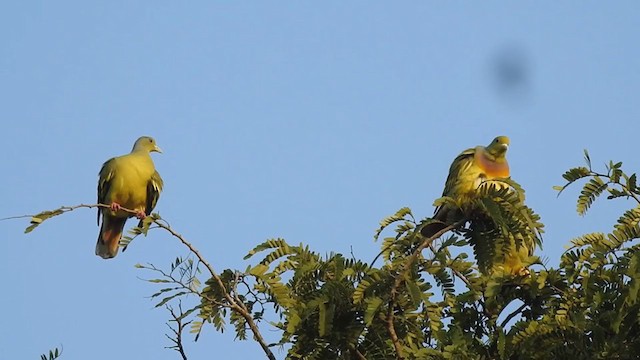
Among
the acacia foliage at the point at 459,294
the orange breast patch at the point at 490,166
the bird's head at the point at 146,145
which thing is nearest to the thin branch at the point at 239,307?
the acacia foliage at the point at 459,294

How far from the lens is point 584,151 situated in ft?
15.6

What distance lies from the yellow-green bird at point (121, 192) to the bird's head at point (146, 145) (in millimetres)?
518

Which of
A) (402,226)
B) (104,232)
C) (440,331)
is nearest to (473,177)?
(402,226)

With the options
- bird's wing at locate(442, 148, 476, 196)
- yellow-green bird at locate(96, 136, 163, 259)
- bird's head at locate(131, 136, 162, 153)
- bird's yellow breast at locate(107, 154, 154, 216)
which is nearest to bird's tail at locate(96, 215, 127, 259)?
yellow-green bird at locate(96, 136, 163, 259)

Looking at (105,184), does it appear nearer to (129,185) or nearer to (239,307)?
(129,185)

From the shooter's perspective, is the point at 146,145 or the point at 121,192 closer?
the point at 121,192

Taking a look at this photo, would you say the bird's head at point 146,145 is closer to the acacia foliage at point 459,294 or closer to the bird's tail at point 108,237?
the bird's tail at point 108,237

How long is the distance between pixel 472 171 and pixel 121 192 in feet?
11.1

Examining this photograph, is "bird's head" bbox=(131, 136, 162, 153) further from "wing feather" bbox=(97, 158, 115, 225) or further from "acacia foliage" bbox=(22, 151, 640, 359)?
"acacia foliage" bbox=(22, 151, 640, 359)

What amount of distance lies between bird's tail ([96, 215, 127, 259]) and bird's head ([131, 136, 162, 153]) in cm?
89

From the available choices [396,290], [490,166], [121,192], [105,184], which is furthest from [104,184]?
[396,290]

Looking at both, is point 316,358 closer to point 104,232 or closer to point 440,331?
point 440,331

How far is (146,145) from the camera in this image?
9.48m

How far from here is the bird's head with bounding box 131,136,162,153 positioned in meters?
9.44
